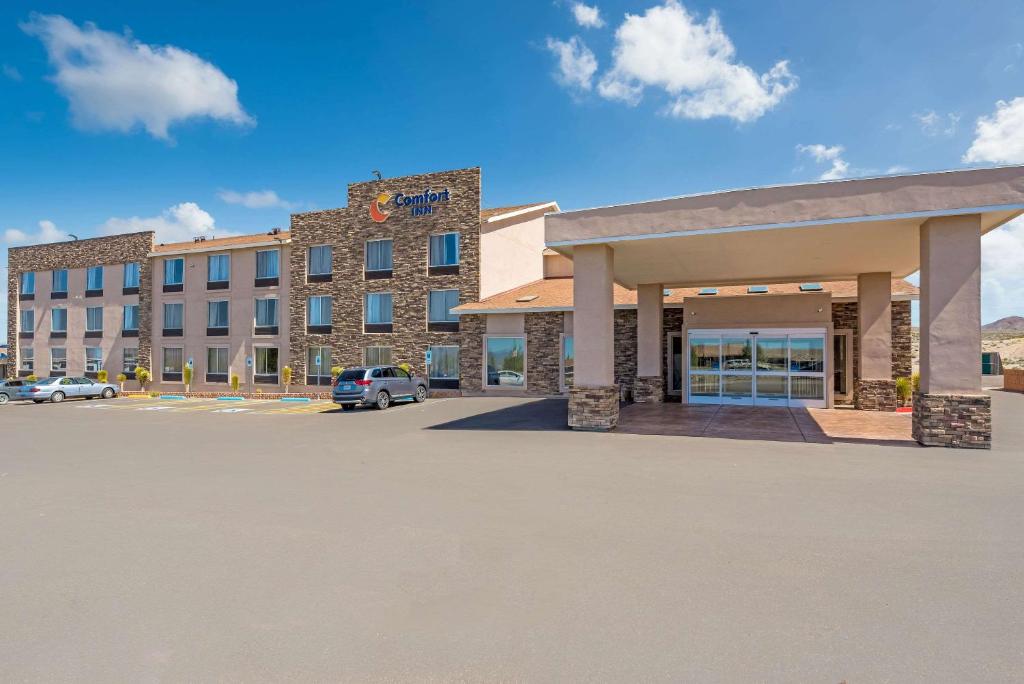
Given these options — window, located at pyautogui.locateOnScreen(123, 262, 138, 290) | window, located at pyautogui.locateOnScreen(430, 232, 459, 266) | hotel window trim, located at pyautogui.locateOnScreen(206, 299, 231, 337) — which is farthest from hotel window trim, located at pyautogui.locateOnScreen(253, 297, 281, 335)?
window, located at pyautogui.locateOnScreen(123, 262, 138, 290)

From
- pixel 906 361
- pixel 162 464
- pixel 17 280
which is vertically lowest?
pixel 162 464

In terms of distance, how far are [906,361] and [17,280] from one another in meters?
55.1

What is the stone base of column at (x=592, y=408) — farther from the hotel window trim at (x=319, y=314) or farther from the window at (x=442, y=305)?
the hotel window trim at (x=319, y=314)

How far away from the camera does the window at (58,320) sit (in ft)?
129

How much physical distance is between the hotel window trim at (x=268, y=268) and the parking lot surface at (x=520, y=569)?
2327 cm

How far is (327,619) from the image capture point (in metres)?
4.11

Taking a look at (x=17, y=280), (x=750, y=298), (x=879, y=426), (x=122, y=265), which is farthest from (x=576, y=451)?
(x=17, y=280)

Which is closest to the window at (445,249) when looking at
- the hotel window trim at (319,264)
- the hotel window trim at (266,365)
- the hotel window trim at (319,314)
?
the hotel window trim at (319,264)

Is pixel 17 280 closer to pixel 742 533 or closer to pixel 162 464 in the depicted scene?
pixel 162 464

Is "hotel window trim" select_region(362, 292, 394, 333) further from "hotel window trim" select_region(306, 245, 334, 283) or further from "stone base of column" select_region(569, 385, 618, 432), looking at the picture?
"stone base of column" select_region(569, 385, 618, 432)

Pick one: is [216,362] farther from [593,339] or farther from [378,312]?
[593,339]

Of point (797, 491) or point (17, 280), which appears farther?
point (17, 280)

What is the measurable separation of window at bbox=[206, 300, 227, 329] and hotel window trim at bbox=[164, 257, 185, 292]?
9.03 feet

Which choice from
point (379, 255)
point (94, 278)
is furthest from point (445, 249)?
point (94, 278)
